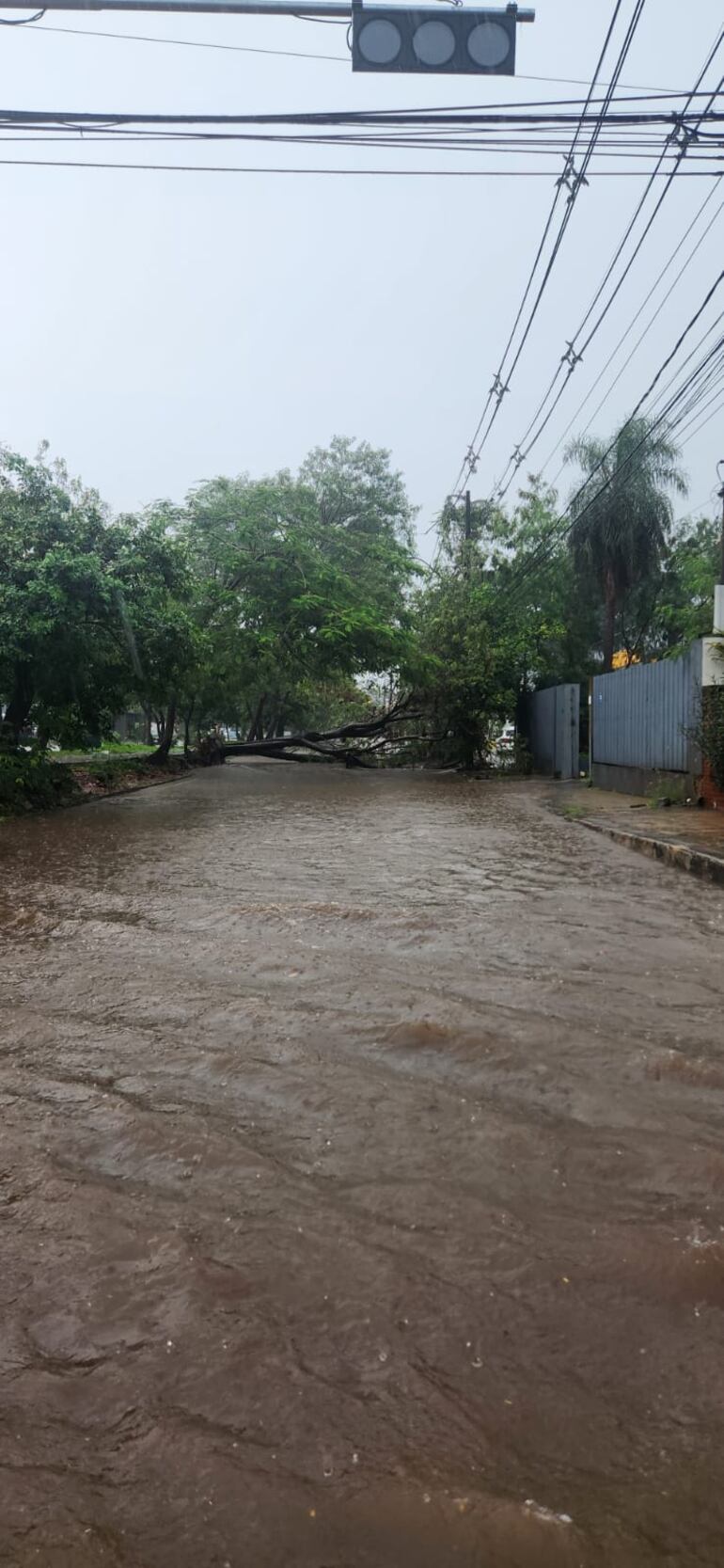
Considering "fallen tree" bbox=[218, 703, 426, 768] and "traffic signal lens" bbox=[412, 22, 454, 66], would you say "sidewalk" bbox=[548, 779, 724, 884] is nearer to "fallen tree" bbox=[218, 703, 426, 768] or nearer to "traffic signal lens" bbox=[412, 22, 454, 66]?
"traffic signal lens" bbox=[412, 22, 454, 66]

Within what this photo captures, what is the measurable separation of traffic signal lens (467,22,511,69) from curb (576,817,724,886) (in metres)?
5.90

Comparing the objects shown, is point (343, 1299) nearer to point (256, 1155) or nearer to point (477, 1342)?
point (477, 1342)

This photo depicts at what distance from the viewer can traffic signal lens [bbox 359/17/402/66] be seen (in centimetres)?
576

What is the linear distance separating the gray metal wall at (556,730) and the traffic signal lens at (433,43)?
17.3m

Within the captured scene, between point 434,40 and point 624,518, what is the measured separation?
26.0m

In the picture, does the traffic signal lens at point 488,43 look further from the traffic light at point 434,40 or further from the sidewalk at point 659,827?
the sidewalk at point 659,827

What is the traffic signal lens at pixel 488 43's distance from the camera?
571 cm

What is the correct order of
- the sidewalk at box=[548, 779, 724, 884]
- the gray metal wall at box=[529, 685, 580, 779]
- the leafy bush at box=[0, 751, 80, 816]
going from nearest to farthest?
the sidewalk at box=[548, 779, 724, 884] < the leafy bush at box=[0, 751, 80, 816] < the gray metal wall at box=[529, 685, 580, 779]

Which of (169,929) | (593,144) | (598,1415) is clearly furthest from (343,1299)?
(593,144)

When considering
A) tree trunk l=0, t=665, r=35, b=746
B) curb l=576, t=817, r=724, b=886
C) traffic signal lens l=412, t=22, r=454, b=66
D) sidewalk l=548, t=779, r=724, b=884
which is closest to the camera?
traffic signal lens l=412, t=22, r=454, b=66

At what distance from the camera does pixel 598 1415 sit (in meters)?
1.96

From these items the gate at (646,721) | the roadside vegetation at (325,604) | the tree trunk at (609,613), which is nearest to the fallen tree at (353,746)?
the roadside vegetation at (325,604)

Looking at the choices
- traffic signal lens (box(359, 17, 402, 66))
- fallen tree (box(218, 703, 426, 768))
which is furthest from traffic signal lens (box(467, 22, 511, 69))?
fallen tree (box(218, 703, 426, 768))

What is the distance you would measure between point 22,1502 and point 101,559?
14.1 meters
